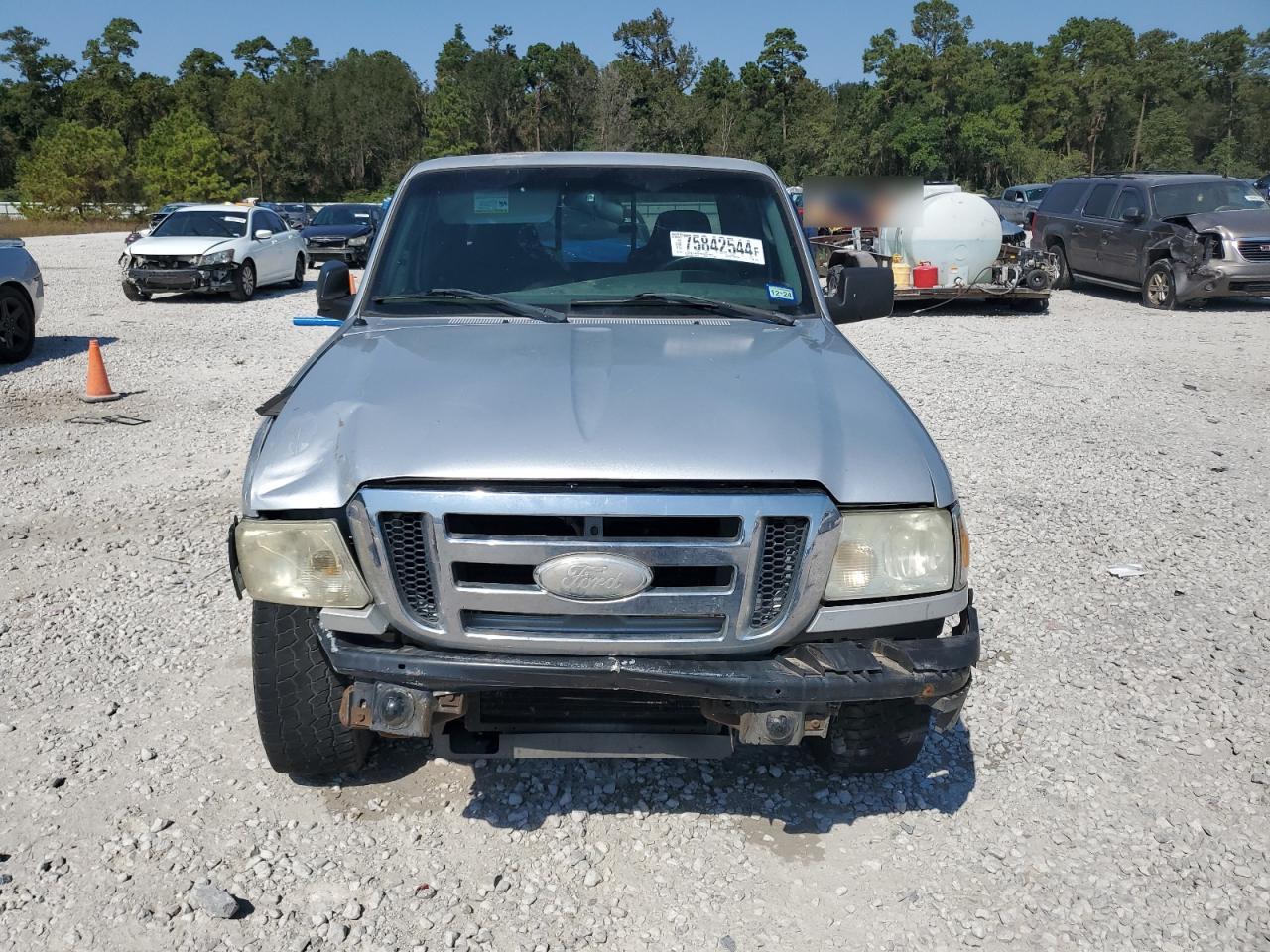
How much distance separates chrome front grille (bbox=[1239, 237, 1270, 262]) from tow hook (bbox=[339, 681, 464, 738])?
15.4m

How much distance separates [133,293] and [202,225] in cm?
161

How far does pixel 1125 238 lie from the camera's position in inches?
650

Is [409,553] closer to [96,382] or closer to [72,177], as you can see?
[96,382]

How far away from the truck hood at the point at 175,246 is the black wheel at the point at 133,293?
53 cm

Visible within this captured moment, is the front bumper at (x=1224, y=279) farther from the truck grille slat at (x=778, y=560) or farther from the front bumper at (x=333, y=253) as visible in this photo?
the front bumper at (x=333, y=253)

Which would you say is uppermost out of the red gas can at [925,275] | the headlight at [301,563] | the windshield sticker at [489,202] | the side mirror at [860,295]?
the windshield sticker at [489,202]

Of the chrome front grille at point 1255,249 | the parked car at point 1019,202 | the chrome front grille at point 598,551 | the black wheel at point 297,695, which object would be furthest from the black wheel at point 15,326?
the parked car at point 1019,202

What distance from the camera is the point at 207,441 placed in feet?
26.7

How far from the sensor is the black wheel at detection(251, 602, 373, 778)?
302 cm

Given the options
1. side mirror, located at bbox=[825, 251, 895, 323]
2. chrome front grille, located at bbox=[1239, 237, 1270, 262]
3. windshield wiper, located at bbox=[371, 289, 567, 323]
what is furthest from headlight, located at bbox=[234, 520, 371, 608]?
chrome front grille, located at bbox=[1239, 237, 1270, 262]

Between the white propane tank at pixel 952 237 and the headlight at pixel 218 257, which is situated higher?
the white propane tank at pixel 952 237

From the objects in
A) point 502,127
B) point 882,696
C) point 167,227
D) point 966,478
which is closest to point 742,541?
point 882,696

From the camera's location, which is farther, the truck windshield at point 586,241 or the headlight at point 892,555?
the truck windshield at point 586,241

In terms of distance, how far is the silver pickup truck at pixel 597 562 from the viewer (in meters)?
2.66
